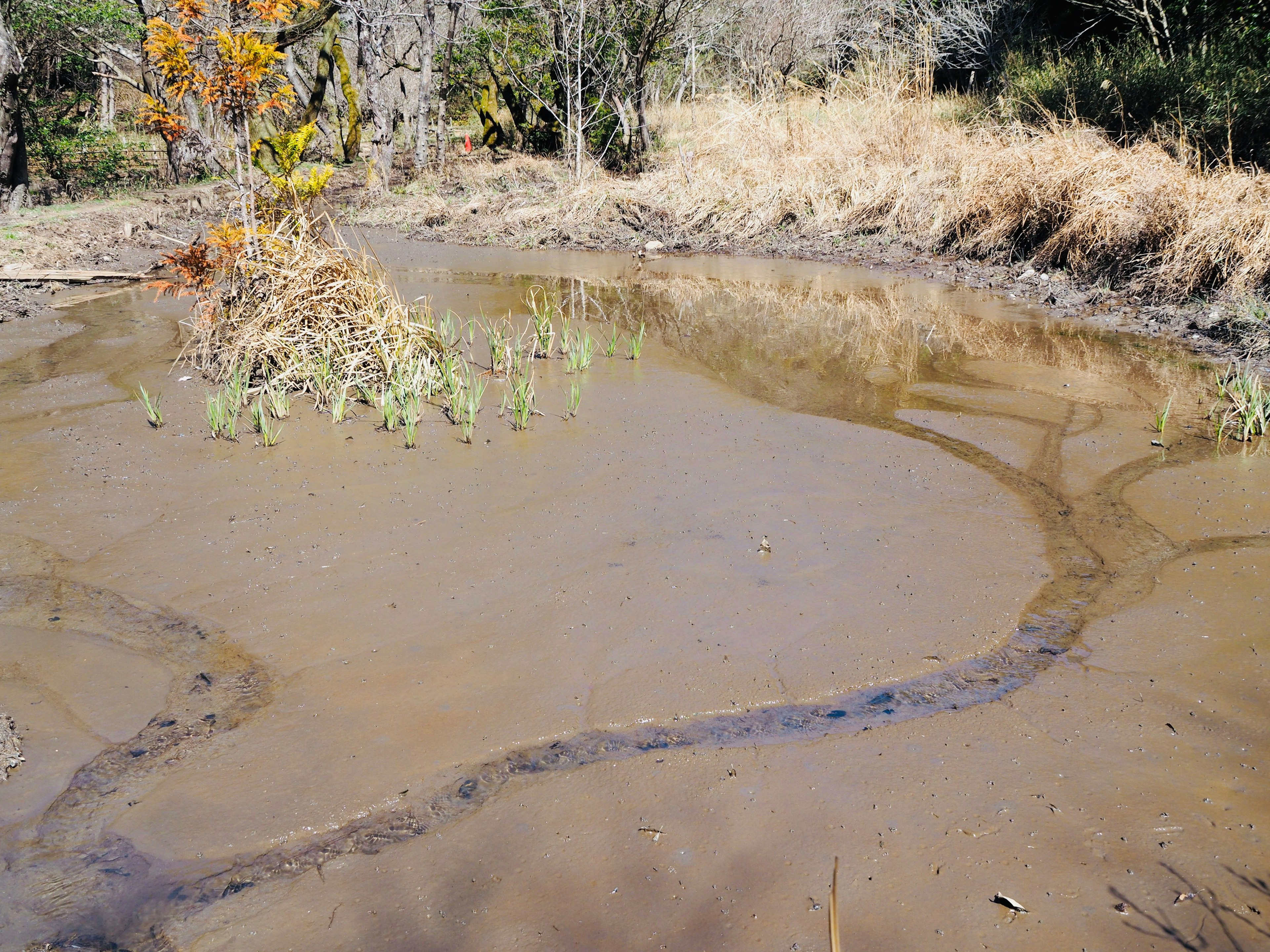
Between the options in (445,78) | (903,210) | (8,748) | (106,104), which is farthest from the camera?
(106,104)

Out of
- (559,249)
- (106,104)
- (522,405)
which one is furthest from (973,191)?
(106,104)

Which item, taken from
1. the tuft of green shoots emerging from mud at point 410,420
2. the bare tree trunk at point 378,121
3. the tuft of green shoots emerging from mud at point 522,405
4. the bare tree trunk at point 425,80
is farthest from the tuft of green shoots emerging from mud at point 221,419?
the bare tree trunk at point 425,80

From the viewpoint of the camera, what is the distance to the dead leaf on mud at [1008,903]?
87.8 inches

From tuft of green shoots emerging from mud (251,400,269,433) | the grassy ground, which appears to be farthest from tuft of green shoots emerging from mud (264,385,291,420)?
the grassy ground

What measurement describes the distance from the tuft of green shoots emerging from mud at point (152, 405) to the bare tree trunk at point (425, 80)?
11.2 m

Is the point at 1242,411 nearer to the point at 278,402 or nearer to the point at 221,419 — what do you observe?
the point at 278,402

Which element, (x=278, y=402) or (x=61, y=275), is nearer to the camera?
(x=278, y=402)

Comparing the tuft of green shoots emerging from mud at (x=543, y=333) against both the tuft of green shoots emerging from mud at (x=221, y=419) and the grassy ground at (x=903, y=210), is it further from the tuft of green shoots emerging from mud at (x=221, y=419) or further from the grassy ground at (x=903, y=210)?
the grassy ground at (x=903, y=210)

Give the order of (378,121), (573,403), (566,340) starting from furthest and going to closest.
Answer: (378,121) → (566,340) → (573,403)

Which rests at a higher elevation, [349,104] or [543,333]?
[349,104]

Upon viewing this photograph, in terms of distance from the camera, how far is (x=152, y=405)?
5.48 meters

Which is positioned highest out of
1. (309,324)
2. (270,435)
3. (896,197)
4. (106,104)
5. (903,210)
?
(106,104)

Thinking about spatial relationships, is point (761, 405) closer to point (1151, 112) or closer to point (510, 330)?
point (510, 330)

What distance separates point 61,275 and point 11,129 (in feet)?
12.0
